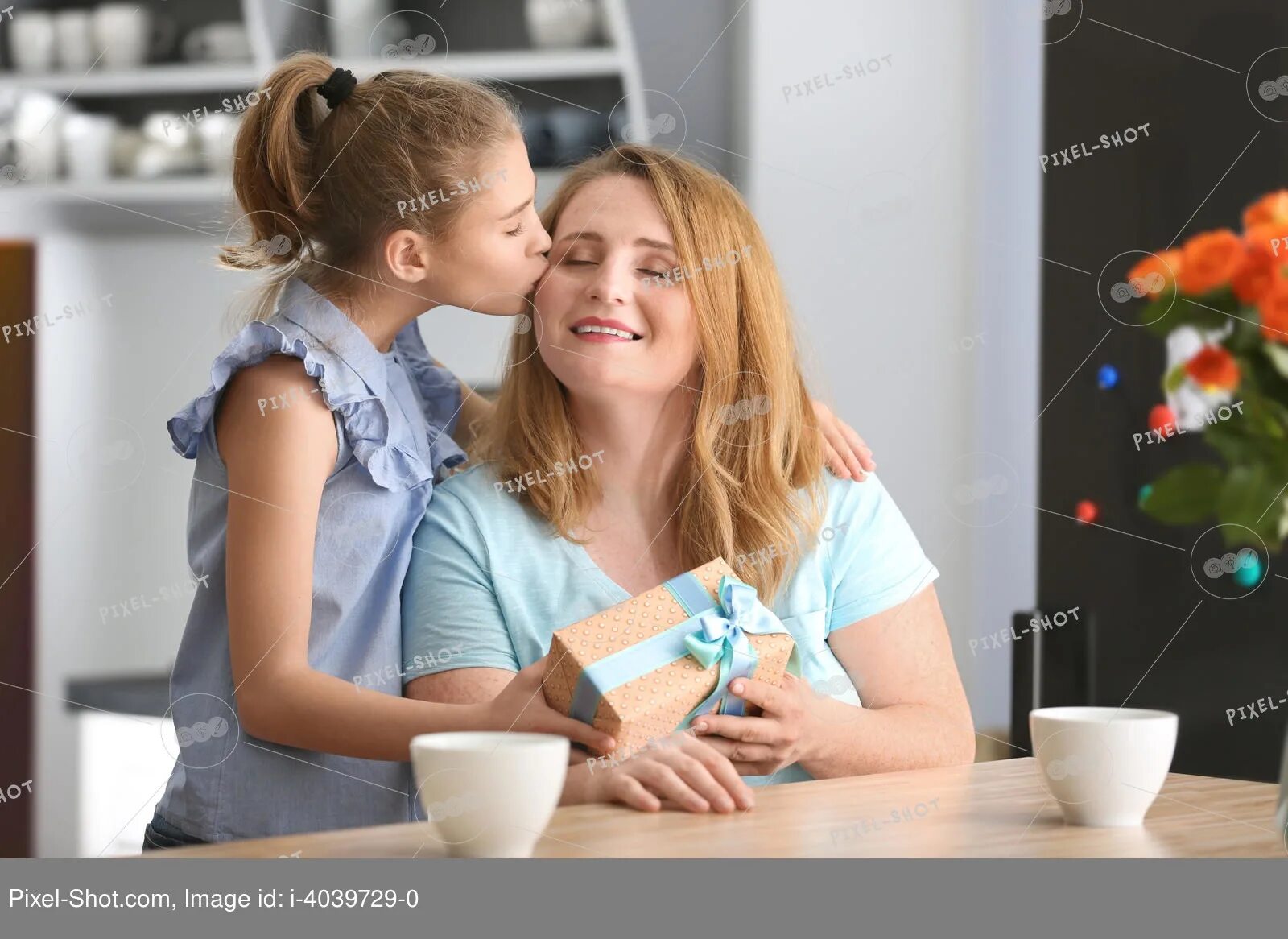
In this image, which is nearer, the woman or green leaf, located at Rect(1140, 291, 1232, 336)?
green leaf, located at Rect(1140, 291, 1232, 336)

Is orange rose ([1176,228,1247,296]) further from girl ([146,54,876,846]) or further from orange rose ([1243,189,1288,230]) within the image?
girl ([146,54,876,846])

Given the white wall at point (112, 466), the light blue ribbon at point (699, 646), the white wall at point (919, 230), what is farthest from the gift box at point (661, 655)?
the white wall at point (112, 466)

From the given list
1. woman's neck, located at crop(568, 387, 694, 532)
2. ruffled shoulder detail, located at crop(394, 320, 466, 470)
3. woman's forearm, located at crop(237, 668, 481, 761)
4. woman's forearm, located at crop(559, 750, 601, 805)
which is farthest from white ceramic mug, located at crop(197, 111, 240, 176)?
woman's forearm, located at crop(559, 750, 601, 805)

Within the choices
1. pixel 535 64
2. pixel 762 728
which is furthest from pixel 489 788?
pixel 535 64

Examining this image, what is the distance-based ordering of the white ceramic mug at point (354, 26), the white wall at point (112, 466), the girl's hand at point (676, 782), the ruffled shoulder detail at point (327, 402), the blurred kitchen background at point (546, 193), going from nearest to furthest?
the girl's hand at point (676, 782), the ruffled shoulder detail at point (327, 402), the blurred kitchen background at point (546, 193), the white wall at point (112, 466), the white ceramic mug at point (354, 26)

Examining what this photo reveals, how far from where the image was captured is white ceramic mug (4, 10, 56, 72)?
129 cm

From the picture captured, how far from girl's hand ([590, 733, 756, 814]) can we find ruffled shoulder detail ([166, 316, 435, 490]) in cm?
21

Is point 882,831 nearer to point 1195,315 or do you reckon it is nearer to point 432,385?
point 1195,315

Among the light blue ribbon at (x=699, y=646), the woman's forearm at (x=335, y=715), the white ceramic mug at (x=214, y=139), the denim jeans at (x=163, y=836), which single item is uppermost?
the white ceramic mug at (x=214, y=139)

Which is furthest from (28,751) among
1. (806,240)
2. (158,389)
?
(806,240)

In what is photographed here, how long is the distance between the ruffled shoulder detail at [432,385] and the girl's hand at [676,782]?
0.28 m

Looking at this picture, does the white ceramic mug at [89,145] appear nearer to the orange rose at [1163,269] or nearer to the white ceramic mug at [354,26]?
the white ceramic mug at [354,26]

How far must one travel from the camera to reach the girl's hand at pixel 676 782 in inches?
19.1
